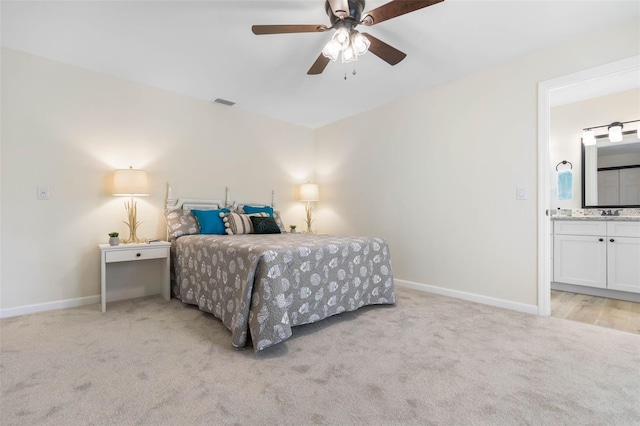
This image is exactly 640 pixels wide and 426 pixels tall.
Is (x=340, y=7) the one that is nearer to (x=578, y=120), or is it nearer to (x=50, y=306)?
(x=50, y=306)

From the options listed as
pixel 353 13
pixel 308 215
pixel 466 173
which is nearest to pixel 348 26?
pixel 353 13

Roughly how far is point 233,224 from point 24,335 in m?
1.87

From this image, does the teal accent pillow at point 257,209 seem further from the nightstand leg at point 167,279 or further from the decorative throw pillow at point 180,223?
the nightstand leg at point 167,279

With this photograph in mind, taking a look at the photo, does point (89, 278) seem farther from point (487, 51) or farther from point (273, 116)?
point (487, 51)

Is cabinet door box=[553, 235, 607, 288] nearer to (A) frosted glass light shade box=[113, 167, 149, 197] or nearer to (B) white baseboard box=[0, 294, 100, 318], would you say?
(A) frosted glass light shade box=[113, 167, 149, 197]

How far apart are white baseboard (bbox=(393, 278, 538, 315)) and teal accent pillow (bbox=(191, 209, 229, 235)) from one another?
7.54ft

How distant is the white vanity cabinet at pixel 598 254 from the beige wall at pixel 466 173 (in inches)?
50.9

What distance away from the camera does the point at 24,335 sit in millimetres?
2148

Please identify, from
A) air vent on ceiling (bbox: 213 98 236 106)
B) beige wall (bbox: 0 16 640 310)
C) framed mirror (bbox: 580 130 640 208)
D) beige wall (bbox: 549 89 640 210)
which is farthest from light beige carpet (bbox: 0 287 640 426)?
air vent on ceiling (bbox: 213 98 236 106)

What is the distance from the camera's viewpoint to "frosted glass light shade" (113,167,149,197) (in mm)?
2902

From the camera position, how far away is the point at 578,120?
377 centimetres

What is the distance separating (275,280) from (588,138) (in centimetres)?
430

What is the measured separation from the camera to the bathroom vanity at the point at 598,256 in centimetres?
306

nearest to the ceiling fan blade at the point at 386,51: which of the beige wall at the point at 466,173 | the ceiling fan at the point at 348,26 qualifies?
the ceiling fan at the point at 348,26
